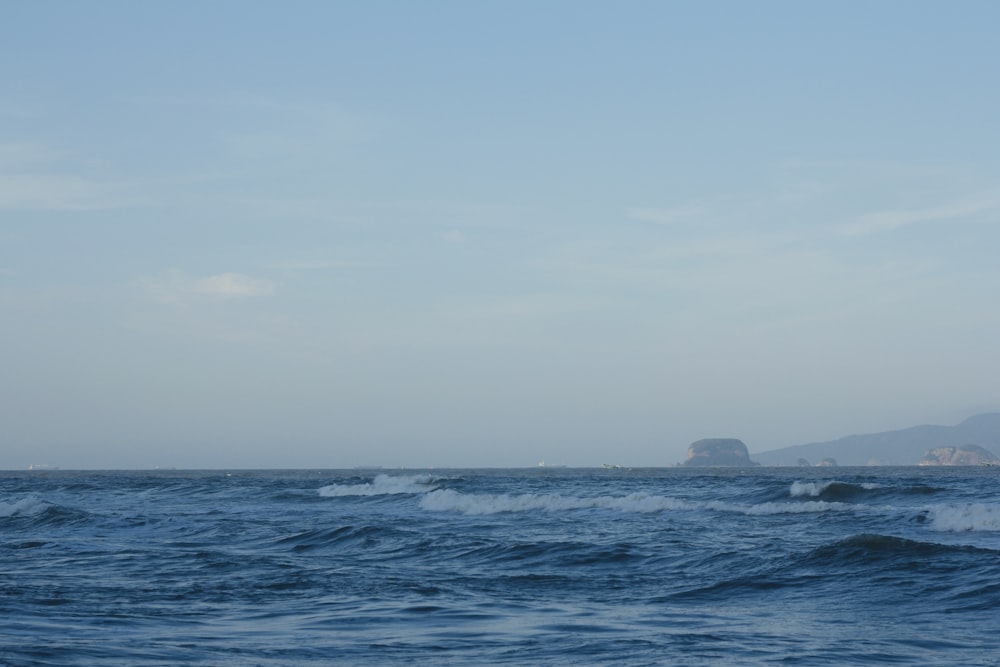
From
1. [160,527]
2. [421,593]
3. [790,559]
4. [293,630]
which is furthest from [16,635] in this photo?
[160,527]

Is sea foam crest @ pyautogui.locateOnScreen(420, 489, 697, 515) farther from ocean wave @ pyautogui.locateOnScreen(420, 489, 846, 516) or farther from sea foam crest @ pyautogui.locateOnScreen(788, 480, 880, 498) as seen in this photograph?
sea foam crest @ pyautogui.locateOnScreen(788, 480, 880, 498)

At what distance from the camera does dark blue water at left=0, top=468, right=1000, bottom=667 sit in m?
11.1

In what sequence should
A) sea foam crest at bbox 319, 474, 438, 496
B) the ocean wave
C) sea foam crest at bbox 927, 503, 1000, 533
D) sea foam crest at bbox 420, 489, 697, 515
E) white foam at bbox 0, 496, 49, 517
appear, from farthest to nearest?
1. sea foam crest at bbox 319, 474, 438, 496
2. white foam at bbox 0, 496, 49, 517
3. sea foam crest at bbox 420, 489, 697, 515
4. the ocean wave
5. sea foam crest at bbox 927, 503, 1000, 533

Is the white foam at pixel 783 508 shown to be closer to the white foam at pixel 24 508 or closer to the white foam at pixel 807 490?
the white foam at pixel 807 490

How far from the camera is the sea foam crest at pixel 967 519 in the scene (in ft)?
79.0

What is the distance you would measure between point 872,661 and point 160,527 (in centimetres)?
2480

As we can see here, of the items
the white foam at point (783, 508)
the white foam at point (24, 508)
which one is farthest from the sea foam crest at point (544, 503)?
the white foam at point (24, 508)

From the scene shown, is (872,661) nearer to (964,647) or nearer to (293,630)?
(964,647)

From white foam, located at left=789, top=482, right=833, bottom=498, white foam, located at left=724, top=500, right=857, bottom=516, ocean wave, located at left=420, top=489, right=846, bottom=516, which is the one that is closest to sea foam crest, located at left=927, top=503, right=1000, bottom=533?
white foam, located at left=724, top=500, right=857, bottom=516

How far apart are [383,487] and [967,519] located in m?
43.7

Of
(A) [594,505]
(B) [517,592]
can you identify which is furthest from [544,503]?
(B) [517,592]

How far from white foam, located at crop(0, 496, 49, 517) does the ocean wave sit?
14308 mm

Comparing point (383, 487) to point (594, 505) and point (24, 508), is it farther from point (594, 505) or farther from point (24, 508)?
point (594, 505)

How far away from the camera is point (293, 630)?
1249 cm
